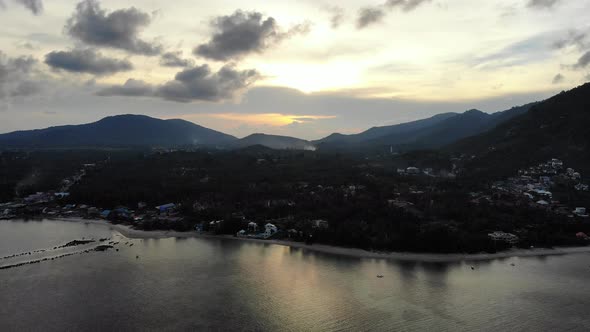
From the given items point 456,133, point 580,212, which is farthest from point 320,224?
point 456,133

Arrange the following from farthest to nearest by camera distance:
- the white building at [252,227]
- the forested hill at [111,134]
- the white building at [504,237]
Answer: the forested hill at [111,134] < the white building at [252,227] < the white building at [504,237]

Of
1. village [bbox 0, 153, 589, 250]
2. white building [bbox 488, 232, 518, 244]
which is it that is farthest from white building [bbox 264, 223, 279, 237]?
white building [bbox 488, 232, 518, 244]

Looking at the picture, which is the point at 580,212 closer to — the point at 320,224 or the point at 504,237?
the point at 504,237

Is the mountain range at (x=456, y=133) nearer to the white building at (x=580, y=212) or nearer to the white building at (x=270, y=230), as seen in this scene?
the white building at (x=580, y=212)

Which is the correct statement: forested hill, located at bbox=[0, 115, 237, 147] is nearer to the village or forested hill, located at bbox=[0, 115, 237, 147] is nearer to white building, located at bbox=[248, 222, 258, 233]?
the village

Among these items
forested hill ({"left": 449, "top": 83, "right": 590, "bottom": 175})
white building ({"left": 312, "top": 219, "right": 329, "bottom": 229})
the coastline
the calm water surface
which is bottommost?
the calm water surface

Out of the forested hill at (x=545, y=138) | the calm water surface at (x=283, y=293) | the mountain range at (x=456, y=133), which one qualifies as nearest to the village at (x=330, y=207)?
the forested hill at (x=545, y=138)
